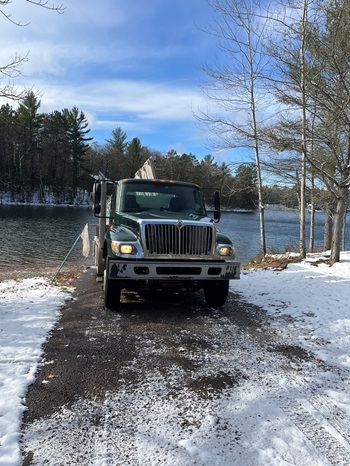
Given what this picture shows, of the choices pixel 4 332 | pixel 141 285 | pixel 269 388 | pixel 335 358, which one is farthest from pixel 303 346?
pixel 4 332

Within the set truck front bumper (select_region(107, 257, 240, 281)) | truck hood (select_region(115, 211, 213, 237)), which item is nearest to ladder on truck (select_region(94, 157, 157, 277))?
truck hood (select_region(115, 211, 213, 237))

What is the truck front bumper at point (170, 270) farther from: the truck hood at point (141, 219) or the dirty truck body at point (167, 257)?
the truck hood at point (141, 219)

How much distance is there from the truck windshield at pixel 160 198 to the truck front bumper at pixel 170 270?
5.15 feet

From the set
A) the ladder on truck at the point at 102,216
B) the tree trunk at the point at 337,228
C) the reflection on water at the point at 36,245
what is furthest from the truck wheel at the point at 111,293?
the reflection on water at the point at 36,245

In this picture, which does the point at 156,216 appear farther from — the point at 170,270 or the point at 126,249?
the point at 170,270

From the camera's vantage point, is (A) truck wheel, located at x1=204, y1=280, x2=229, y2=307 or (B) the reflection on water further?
(B) the reflection on water

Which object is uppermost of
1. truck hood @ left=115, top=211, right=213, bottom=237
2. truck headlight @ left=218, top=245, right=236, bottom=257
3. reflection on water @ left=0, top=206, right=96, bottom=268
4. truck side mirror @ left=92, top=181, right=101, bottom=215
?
truck side mirror @ left=92, top=181, right=101, bottom=215

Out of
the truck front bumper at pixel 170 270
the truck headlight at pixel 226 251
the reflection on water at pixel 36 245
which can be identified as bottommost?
the reflection on water at pixel 36 245

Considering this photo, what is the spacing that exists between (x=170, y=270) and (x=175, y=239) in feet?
1.62

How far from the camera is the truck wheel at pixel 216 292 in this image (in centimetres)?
601

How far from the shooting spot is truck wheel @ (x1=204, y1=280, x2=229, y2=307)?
601 centimetres

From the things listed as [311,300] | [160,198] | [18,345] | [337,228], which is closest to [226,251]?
[160,198]

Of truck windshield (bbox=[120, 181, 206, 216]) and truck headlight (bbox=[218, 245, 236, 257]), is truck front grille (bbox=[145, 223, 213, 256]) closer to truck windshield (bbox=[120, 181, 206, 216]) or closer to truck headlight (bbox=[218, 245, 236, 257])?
truck headlight (bbox=[218, 245, 236, 257])

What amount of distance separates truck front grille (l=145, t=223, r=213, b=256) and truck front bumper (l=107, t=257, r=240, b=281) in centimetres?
19
